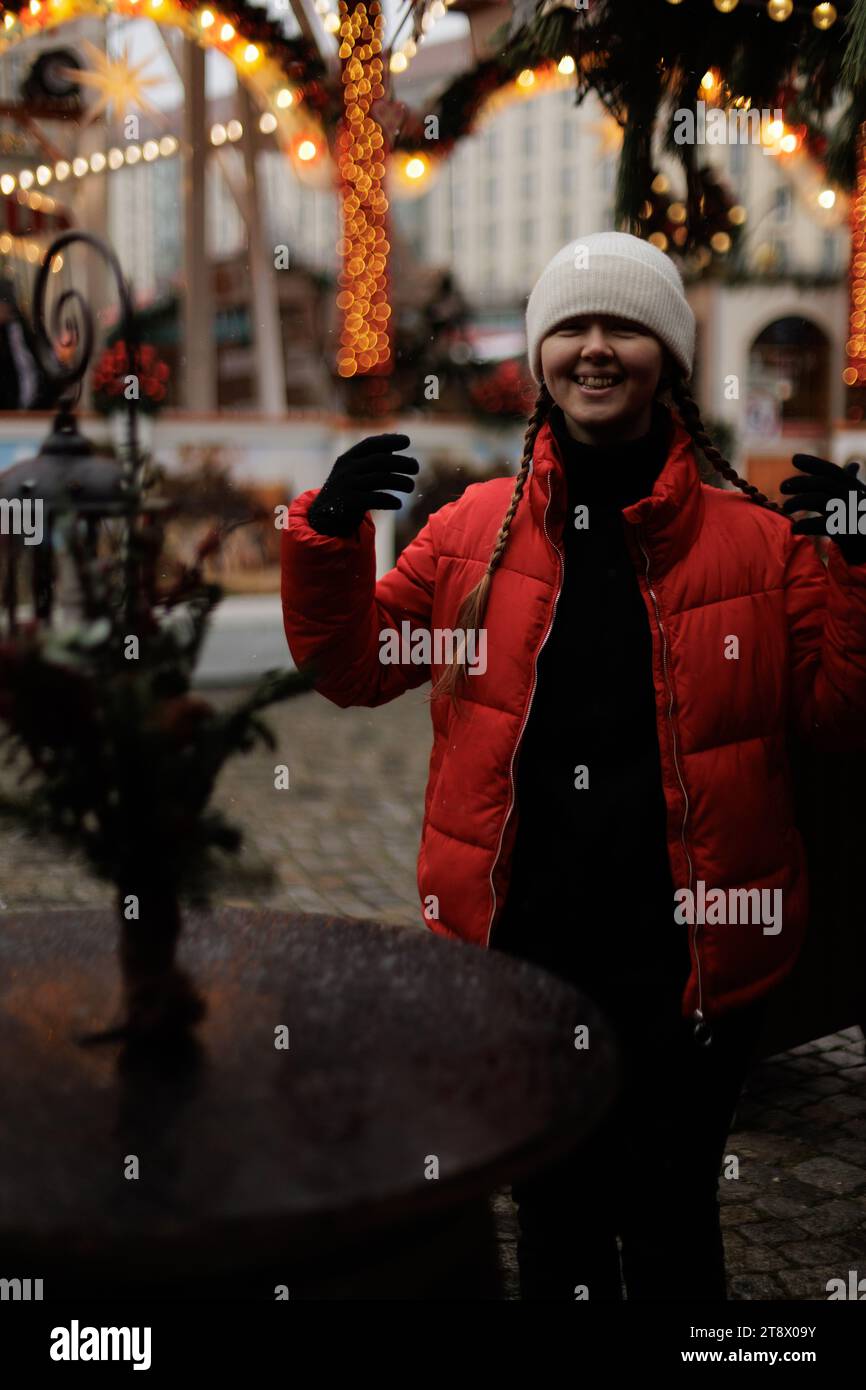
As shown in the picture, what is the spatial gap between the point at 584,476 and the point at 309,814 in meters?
5.26

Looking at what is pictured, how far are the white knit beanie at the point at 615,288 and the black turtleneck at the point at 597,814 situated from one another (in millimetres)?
387

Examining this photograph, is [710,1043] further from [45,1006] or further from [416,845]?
[416,845]

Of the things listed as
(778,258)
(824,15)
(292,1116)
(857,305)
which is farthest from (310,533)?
(778,258)

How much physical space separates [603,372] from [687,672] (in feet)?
1.62

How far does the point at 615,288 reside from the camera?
2.32 meters

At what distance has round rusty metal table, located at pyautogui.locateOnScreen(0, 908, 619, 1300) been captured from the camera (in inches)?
53.1

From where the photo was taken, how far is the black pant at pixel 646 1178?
2.32m

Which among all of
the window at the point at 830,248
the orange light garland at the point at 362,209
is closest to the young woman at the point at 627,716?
the orange light garland at the point at 362,209

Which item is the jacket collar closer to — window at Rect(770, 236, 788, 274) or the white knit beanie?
the white knit beanie

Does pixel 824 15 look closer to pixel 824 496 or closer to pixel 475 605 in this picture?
pixel 824 496

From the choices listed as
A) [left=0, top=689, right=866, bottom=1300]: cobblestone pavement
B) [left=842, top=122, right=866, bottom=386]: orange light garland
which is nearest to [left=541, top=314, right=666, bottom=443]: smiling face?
[left=0, top=689, right=866, bottom=1300]: cobblestone pavement

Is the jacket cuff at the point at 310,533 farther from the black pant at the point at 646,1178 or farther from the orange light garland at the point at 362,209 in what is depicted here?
the orange light garland at the point at 362,209

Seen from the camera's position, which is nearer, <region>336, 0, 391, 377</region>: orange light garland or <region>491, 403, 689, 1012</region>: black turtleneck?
<region>491, 403, 689, 1012</region>: black turtleneck

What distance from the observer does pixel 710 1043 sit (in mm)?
2338
